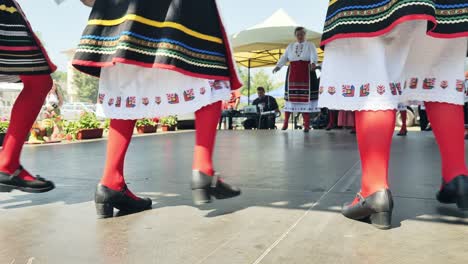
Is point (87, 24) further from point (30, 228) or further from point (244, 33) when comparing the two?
point (244, 33)

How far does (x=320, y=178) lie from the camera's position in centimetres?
212

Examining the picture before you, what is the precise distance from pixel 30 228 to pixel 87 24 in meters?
0.72

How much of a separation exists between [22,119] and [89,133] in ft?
17.0

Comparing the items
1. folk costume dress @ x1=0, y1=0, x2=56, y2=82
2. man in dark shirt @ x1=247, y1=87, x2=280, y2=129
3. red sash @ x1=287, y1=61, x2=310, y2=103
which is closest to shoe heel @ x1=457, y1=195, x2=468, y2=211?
folk costume dress @ x1=0, y1=0, x2=56, y2=82

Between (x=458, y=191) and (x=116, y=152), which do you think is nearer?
(x=458, y=191)

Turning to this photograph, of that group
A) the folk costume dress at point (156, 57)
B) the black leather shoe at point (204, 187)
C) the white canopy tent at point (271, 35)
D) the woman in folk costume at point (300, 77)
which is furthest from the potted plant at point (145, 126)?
the black leather shoe at point (204, 187)

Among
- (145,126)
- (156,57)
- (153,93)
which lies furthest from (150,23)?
(145,126)

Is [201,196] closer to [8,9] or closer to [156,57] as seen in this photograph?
[156,57]

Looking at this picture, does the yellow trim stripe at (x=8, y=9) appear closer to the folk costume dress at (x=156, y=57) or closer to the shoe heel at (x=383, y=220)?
the folk costume dress at (x=156, y=57)

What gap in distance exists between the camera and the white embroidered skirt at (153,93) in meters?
1.44

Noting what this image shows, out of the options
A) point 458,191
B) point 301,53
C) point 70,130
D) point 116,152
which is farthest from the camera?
point 70,130

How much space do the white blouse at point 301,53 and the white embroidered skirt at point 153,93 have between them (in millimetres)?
4565

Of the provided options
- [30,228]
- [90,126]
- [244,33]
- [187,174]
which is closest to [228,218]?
[30,228]

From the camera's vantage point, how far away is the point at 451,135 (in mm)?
1371
